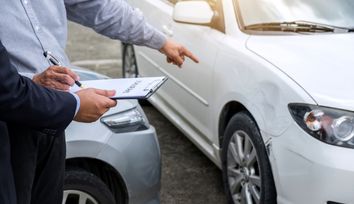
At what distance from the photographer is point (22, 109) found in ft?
5.74

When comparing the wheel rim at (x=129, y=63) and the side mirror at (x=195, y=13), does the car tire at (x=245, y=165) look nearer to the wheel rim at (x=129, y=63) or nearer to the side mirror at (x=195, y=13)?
the side mirror at (x=195, y=13)

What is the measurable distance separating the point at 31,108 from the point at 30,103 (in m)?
0.02

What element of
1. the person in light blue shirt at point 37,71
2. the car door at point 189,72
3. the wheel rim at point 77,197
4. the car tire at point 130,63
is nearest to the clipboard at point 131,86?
the person in light blue shirt at point 37,71

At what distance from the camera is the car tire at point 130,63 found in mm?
5723

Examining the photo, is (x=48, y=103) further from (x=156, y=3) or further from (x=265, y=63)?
(x=156, y=3)

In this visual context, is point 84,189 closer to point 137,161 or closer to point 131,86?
point 137,161

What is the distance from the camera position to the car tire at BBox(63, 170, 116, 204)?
2.95 m

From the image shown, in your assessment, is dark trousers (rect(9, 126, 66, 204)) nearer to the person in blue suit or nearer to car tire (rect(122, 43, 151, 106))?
the person in blue suit

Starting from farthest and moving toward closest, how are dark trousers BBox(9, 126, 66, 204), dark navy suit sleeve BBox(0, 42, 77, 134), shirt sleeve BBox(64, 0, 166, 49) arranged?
shirt sleeve BBox(64, 0, 166, 49)
dark trousers BBox(9, 126, 66, 204)
dark navy suit sleeve BBox(0, 42, 77, 134)

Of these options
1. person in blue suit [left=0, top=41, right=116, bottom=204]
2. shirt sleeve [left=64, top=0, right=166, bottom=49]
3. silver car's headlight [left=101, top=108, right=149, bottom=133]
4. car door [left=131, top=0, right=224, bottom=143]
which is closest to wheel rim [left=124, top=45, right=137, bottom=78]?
car door [left=131, top=0, right=224, bottom=143]

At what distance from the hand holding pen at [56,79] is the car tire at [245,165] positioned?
1361 mm

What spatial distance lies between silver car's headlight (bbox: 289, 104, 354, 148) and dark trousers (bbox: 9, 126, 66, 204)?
1.14 meters

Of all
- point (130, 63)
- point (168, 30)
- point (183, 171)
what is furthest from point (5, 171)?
point (130, 63)

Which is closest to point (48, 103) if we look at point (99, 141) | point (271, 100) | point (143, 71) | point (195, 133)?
point (99, 141)
